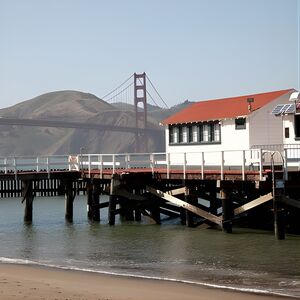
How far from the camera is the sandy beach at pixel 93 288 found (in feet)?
49.5

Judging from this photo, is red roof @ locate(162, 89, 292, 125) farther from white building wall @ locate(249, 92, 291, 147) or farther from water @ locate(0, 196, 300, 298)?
water @ locate(0, 196, 300, 298)

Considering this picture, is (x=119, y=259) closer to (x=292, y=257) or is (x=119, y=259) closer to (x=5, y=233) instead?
(x=292, y=257)

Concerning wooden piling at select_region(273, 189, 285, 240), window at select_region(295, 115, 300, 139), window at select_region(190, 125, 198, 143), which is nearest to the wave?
wooden piling at select_region(273, 189, 285, 240)

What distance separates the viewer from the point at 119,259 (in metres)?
21.8

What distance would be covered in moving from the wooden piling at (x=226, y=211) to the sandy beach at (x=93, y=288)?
858cm

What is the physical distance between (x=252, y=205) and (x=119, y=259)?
20.2 ft

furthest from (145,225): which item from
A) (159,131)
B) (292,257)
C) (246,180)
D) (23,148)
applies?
(23,148)

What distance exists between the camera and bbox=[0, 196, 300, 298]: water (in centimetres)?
1819

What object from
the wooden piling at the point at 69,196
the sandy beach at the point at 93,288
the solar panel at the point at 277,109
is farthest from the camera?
the wooden piling at the point at 69,196

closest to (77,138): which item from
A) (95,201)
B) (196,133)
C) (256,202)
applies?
(95,201)

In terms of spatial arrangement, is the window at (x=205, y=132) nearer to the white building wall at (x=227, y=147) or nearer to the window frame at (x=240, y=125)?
the white building wall at (x=227, y=147)

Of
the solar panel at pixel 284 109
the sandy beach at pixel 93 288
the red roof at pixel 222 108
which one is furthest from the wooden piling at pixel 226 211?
the sandy beach at pixel 93 288

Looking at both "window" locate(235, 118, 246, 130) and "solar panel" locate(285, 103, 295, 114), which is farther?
"window" locate(235, 118, 246, 130)

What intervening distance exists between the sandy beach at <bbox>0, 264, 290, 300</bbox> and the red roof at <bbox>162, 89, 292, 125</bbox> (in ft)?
45.5
